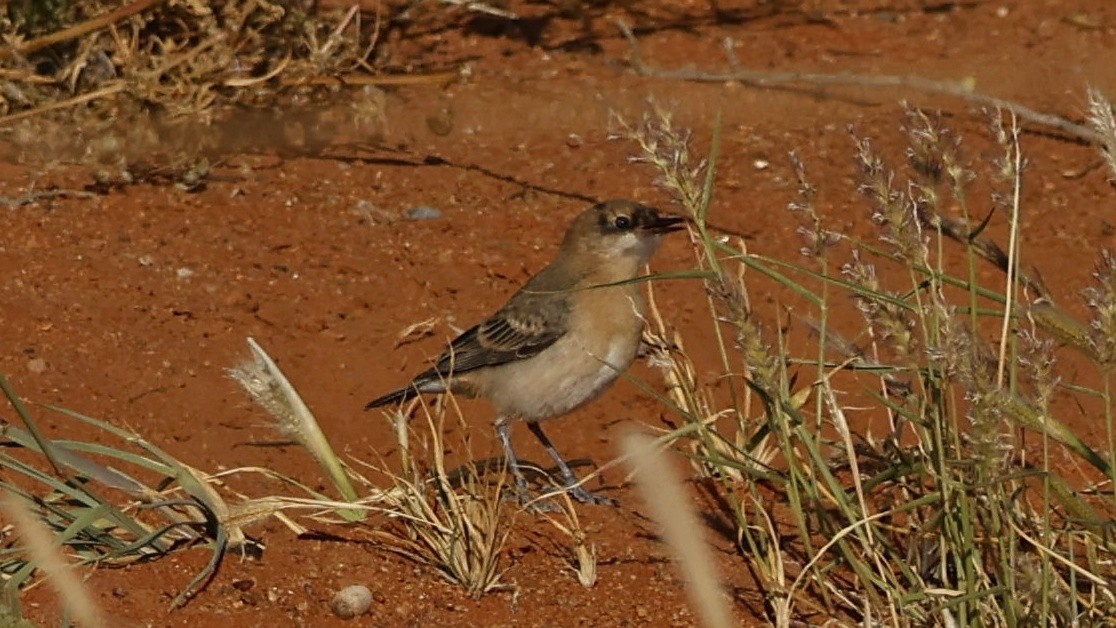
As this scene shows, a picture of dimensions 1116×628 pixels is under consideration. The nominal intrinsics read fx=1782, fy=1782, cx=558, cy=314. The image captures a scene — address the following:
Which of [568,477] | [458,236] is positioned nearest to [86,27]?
[458,236]

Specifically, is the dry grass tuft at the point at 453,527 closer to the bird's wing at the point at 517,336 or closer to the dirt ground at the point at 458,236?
the dirt ground at the point at 458,236

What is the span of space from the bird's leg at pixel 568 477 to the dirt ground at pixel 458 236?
71mm

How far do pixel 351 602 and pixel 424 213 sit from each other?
320 centimetres

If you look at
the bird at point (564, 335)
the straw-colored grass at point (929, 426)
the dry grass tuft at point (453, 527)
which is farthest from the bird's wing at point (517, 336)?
the straw-colored grass at point (929, 426)

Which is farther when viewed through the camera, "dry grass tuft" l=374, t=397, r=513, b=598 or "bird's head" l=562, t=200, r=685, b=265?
"bird's head" l=562, t=200, r=685, b=265

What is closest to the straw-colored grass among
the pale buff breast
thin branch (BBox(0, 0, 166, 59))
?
the pale buff breast

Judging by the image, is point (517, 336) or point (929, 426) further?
point (517, 336)

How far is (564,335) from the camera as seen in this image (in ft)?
20.8

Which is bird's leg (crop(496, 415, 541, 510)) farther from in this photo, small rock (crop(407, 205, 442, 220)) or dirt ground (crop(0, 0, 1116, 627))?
small rock (crop(407, 205, 442, 220))

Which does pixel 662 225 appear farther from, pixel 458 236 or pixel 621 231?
pixel 458 236

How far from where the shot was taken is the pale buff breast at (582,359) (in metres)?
6.14

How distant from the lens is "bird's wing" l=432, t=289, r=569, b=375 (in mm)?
6375

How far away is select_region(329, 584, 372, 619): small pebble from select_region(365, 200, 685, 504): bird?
1.37 m

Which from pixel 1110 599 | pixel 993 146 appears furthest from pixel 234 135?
pixel 1110 599
